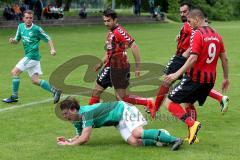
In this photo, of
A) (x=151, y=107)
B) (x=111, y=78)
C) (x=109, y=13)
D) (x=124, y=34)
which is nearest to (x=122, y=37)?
(x=124, y=34)

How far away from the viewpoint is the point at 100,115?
7.08m

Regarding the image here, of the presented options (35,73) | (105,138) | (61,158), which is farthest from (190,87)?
(35,73)

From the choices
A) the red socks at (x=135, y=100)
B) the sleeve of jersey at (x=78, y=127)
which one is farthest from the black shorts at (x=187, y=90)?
the red socks at (x=135, y=100)

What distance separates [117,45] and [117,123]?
2161 millimetres

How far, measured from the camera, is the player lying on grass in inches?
275

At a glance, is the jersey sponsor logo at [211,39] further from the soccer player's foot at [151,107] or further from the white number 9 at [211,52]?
the soccer player's foot at [151,107]

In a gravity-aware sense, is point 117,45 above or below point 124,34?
below

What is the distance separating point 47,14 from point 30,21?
30.4m

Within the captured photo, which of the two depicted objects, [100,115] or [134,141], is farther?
[134,141]

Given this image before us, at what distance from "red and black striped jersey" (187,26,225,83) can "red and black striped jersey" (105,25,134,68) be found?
5.91 feet

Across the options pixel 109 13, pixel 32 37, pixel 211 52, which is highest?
pixel 109 13

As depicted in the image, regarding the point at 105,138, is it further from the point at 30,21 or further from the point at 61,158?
the point at 30,21

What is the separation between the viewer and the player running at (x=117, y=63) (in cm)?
888

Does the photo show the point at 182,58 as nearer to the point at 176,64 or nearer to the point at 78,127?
the point at 176,64
